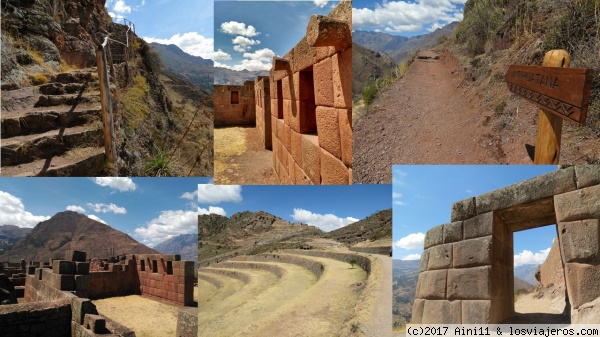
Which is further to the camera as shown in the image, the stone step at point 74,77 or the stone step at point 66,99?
the stone step at point 74,77

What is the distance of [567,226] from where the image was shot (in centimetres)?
333

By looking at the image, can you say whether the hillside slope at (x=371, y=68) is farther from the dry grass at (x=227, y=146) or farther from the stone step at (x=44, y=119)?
the stone step at (x=44, y=119)

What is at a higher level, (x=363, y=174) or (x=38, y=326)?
(x=363, y=174)

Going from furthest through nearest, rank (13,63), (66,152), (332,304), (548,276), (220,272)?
(220,272) < (13,63) < (332,304) < (548,276) < (66,152)

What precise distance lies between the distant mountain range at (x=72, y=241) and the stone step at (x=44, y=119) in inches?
1473

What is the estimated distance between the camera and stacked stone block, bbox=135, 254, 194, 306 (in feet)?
37.0

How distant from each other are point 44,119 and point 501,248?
8779mm

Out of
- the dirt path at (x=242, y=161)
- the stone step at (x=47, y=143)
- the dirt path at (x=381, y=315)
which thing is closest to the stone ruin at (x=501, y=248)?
the dirt path at (x=381, y=315)

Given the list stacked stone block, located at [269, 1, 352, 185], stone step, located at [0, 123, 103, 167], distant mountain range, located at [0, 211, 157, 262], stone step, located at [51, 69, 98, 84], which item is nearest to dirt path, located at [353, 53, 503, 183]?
stacked stone block, located at [269, 1, 352, 185]

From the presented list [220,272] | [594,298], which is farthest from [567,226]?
[220,272]

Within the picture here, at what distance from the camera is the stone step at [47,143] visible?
6.48 metres

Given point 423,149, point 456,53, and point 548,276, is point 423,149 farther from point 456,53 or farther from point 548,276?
point 456,53

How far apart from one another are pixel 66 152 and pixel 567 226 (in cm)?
802

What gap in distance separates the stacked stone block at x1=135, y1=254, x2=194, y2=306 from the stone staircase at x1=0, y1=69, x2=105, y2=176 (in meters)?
5.09
